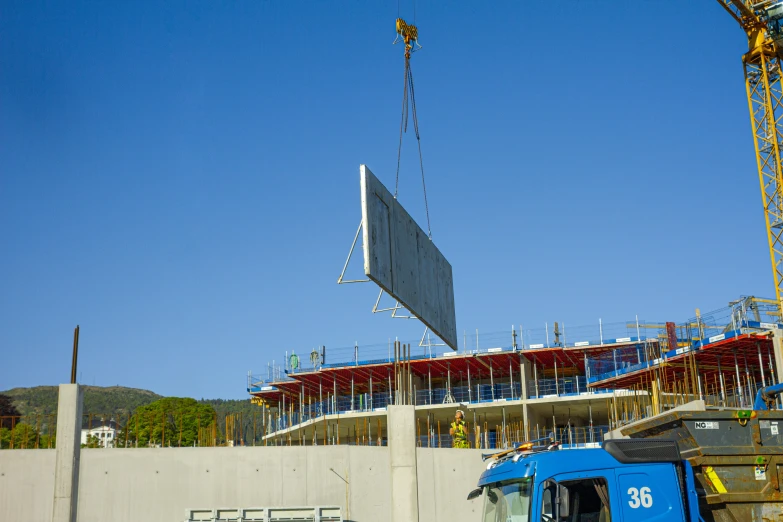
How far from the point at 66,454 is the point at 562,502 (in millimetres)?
18050

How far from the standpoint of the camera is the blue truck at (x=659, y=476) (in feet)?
28.7

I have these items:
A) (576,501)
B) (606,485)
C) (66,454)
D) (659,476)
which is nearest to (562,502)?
(576,501)

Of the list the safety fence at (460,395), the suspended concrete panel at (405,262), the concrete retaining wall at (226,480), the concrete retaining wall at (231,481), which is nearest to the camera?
the suspended concrete panel at (405,262)

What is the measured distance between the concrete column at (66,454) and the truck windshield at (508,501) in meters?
16.1

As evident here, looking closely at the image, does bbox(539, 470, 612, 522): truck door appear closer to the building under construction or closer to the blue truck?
the blue truck

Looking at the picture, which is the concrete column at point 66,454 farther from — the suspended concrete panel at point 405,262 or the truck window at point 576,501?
the truck window at point 576,501

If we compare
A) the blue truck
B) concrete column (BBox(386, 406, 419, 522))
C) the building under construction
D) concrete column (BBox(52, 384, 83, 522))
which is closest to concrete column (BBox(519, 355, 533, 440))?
the building under construction

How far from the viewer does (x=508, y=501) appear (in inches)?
365

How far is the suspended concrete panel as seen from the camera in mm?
14659

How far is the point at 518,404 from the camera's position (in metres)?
51.0

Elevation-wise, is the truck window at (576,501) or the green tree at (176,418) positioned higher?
the green tree at (176,418)

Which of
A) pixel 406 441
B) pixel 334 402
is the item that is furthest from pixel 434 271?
pixel 334 402

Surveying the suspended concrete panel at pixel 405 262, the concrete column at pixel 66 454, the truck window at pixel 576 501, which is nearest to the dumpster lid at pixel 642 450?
the truck window at pixel 576 501

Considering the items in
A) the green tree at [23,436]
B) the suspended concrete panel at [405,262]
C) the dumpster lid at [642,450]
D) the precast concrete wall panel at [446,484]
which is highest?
the suspended concrete panel at [405,262]
